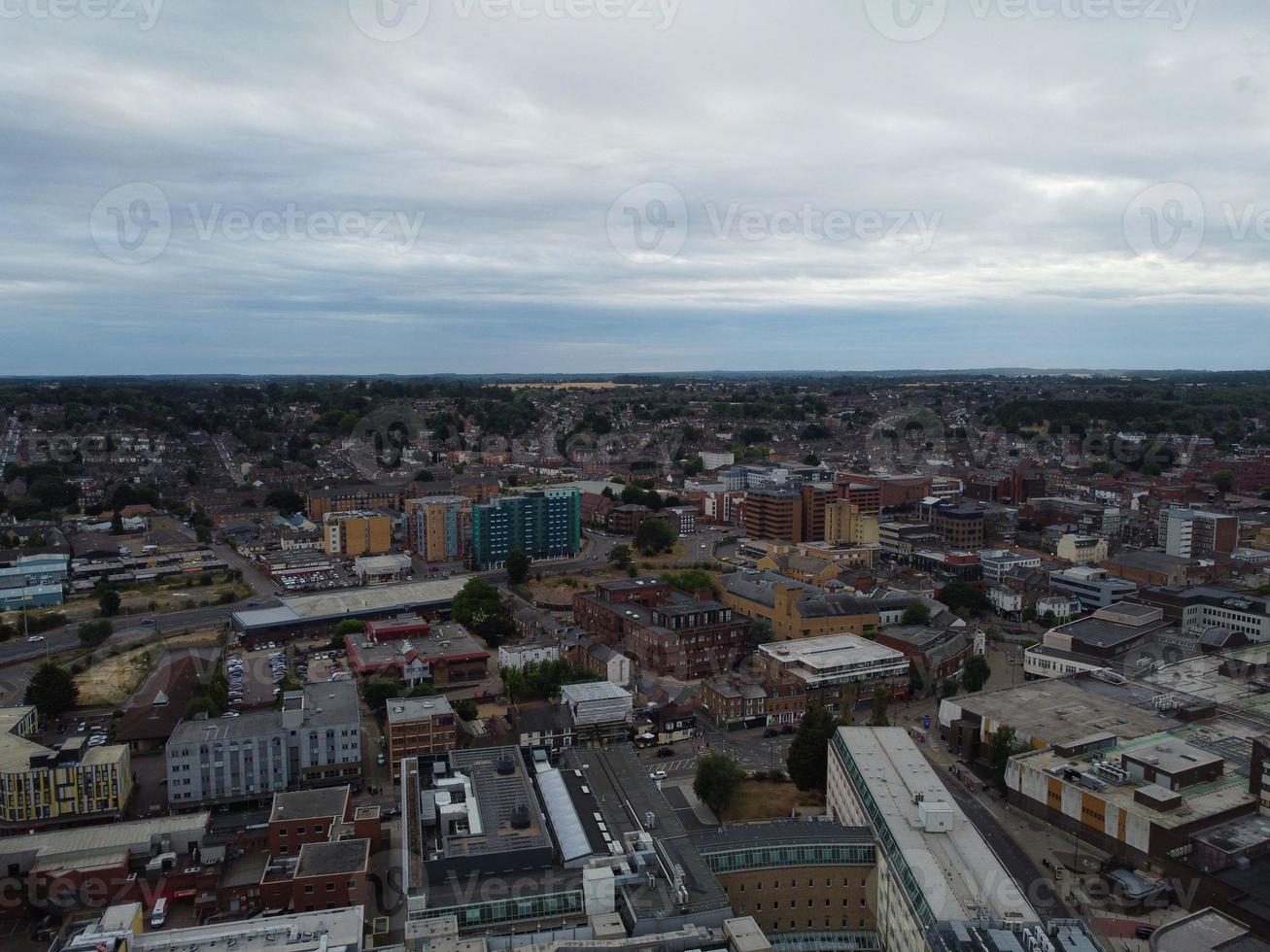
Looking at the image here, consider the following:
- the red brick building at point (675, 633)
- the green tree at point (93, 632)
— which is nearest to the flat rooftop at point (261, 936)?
the red brick building at point (675, 633)

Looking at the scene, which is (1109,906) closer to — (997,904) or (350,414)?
(997,904)

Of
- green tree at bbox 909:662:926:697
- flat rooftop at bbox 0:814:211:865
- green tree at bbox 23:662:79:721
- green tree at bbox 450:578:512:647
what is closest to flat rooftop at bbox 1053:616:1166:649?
green tree at bbox 909:662:926:697

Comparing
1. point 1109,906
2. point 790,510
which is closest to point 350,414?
point 790,510

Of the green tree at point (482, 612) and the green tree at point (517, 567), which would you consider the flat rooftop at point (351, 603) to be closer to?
the green tree at point (482, 612)

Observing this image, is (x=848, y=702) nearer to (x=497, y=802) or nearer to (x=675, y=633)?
(x=675, y=633)

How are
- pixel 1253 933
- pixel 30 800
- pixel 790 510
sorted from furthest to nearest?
pixel 790 510 < pixel 30 800 < pixel 1253 933
